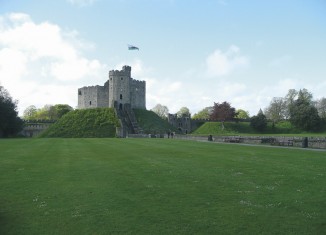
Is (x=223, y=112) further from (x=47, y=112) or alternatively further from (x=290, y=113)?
(x=47, y=112)

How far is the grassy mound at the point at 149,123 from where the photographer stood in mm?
72562

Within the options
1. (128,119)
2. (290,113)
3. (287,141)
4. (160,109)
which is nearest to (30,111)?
(160,109)

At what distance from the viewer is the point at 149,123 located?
7594 cm

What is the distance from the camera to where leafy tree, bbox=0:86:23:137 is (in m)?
56.4

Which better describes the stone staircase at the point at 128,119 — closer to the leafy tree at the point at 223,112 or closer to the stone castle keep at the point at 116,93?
the stone castle keep at the point at 116,93

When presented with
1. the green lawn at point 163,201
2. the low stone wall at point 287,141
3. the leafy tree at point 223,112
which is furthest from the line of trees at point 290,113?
the green lawn at point 163,201

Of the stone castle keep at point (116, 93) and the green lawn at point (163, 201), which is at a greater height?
the stone castle keep at point (116, 93)

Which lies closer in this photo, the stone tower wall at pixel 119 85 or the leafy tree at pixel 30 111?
the stone tower wall at pixel 119 85

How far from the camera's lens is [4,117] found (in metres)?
56.3

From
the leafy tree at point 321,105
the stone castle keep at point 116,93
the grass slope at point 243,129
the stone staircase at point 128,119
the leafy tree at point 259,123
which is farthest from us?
the leafy tree at point 321,105

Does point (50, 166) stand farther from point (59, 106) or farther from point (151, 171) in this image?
point (59, 106)

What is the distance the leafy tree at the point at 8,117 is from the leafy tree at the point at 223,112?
47415 millimetres

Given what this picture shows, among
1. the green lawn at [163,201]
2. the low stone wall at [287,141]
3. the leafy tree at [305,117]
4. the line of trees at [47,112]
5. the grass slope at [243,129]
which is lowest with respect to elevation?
the green lawn at [163,201]

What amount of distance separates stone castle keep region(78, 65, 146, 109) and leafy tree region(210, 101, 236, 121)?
60.8 feet
